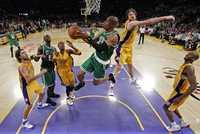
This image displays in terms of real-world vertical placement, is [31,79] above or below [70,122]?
above

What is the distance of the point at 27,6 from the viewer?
33.7 meters

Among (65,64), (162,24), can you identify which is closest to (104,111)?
(65,64)

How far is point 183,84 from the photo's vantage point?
5254mm

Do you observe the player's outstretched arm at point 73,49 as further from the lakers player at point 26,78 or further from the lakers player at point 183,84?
the lakers player at point 183,84

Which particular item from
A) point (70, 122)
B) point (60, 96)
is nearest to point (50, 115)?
point (70, 122)

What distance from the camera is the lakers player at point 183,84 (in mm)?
4996

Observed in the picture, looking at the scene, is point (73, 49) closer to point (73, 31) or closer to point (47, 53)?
point (47, 53)

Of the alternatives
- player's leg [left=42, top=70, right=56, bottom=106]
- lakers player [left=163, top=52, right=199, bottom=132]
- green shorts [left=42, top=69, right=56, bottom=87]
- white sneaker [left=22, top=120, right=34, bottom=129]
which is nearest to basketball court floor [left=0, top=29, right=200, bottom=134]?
white sneaker [left=22, top=120, right=34, bottom=129]

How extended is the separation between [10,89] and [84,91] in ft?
8.03

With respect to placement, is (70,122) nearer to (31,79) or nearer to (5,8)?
(31,79)

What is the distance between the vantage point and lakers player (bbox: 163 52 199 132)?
5.00m

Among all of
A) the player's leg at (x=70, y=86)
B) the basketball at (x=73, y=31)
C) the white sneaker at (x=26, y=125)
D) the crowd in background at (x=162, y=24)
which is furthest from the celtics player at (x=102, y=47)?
the crowd in background at (x=162, y=24)

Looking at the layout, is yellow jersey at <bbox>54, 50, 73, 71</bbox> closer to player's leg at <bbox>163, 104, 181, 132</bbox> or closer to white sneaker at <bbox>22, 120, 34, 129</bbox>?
white sneaker at <bbox>22, 120, 34, 129</bbox>

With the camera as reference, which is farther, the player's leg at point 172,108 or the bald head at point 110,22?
the player's leg at point 172,108
